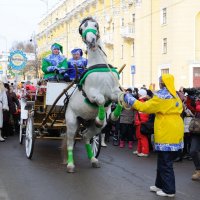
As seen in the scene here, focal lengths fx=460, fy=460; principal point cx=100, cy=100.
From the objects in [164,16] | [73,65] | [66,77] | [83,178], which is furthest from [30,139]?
[164,16]

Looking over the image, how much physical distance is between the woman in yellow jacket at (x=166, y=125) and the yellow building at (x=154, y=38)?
63.0 feet

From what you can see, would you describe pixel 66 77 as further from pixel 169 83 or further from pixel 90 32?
pixel 169 83

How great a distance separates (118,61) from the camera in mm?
45906

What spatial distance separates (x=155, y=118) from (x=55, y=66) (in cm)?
395

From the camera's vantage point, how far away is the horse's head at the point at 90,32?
852 cm

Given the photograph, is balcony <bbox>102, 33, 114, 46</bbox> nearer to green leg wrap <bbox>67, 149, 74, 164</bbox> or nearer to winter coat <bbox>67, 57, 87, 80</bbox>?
winter coat <bbox>67, 57, 87, 80</bbox>

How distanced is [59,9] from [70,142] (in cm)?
7272

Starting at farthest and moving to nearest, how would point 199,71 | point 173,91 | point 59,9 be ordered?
point 59,9 → point 199,71 → point 173,91

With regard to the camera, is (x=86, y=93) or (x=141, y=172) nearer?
(x=86, y=93)

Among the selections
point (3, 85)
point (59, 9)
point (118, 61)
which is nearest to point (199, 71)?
point (118, 61)

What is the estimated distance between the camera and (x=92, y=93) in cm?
848

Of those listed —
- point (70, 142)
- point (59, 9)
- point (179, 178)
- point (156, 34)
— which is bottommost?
point (179, 178)

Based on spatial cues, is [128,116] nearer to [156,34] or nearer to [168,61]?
[168,61]

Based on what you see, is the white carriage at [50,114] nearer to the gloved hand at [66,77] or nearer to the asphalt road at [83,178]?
the gloved hand at [66,77]
